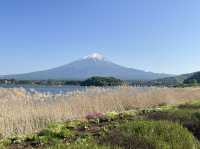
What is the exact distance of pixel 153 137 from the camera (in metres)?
6.64

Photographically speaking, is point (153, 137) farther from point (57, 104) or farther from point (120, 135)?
point (57, 104)

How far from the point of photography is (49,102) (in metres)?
12.6

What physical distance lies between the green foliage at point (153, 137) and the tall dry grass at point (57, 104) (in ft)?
11.6

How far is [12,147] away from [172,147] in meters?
3.11

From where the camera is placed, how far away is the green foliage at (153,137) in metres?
6.45

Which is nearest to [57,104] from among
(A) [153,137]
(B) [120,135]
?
(B) [120,135]

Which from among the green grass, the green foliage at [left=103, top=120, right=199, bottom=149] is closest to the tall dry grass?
the green grass

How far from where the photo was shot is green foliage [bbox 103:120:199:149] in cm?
645

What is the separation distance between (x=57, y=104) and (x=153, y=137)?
602 centimetres

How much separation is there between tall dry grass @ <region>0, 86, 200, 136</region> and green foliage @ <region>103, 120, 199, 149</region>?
11.6ft

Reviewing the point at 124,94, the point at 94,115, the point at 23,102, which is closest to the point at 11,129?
the point at 23,102

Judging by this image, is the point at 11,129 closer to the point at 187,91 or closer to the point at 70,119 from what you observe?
the point at 70,119

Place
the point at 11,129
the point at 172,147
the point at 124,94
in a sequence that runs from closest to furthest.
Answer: the point at 172,147 < the point at 11,129 < the point at 124,94

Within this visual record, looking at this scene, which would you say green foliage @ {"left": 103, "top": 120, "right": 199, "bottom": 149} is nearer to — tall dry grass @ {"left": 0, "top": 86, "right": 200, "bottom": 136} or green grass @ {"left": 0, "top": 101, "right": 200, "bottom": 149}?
green grass @ {"left": 0, "top": 101, "right": 200, "bottom": 149}
